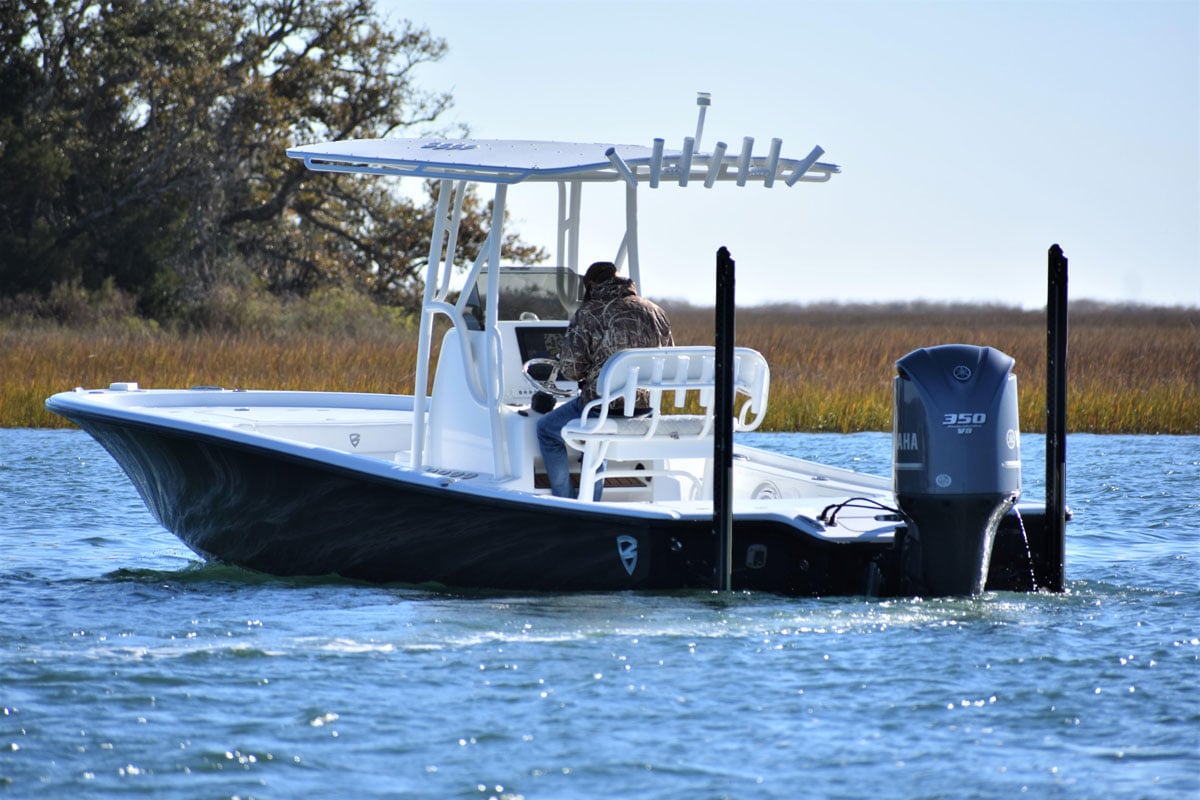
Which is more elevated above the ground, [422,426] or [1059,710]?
[422,426]

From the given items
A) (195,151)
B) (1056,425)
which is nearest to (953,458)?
(1056,425)

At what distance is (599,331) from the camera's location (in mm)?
7742

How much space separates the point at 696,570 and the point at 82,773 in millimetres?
2859

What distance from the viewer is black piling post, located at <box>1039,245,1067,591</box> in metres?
7.64

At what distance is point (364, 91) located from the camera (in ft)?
106

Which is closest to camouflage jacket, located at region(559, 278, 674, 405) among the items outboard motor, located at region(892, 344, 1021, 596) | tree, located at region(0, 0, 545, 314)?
outboard motor, located at region(892, 344, 1021, 596)

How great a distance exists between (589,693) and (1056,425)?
2634 millimetres

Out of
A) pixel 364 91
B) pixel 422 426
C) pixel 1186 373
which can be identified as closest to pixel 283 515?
pixel 422 426

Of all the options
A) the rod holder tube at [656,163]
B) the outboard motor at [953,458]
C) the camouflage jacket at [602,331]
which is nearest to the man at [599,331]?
the camouflage jacket at [602,331]

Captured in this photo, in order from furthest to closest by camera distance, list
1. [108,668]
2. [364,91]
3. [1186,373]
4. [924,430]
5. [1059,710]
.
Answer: [364,91] → [1186,373] → [924,430] → [108,668] → [1059,710]

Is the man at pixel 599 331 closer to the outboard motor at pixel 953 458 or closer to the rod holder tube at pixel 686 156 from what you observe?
the rod holder tube at pixel 686 156

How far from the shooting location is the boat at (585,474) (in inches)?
281

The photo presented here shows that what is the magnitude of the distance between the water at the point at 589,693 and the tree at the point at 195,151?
21974 mm

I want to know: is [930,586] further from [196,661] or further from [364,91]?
[364,91]
